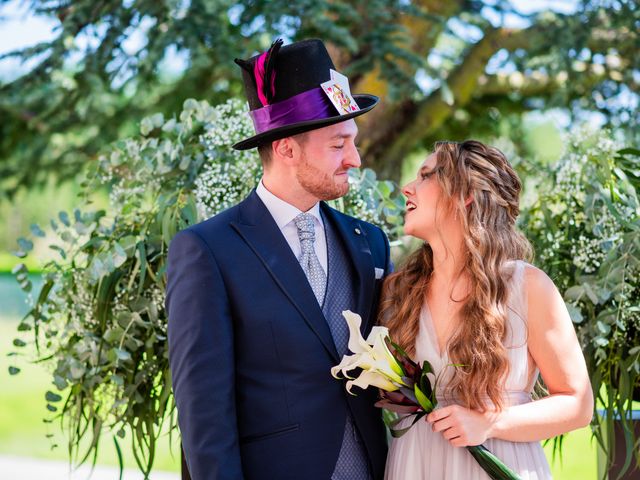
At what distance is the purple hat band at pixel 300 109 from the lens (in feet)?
7.43

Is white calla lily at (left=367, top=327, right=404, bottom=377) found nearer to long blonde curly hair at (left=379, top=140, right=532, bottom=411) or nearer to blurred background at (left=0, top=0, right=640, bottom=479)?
long blonde curly hair at (left=379, top=140, right=532, bottom=411)


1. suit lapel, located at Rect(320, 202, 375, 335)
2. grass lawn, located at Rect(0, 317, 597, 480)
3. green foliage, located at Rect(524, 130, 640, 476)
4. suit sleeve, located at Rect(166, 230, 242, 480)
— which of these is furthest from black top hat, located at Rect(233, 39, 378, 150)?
grass lawn, located at Rect(0, 317, 597, 480)

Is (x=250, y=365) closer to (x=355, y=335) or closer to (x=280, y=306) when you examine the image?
(x=280, y=306)

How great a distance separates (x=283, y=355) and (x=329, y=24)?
319cm

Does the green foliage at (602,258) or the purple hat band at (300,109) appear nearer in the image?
the purple hat band at (300,109)

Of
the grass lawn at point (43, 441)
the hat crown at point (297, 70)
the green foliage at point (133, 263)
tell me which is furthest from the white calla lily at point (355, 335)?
the grass lawn at point (43, 441)

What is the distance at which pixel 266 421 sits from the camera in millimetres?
2064

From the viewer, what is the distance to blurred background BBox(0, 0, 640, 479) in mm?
5184

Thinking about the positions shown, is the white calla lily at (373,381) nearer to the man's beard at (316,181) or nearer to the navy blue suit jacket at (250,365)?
the navy blue suit jacket at (250,365)

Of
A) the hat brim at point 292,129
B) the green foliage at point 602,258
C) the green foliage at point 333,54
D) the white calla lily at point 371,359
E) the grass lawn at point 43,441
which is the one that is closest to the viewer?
the white calla lily at point 371,359

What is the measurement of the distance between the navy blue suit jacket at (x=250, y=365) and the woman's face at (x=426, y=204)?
346mm

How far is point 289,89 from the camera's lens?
2.28 metres

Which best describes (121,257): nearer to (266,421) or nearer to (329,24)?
(266,421)

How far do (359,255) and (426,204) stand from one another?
0.74 feet
